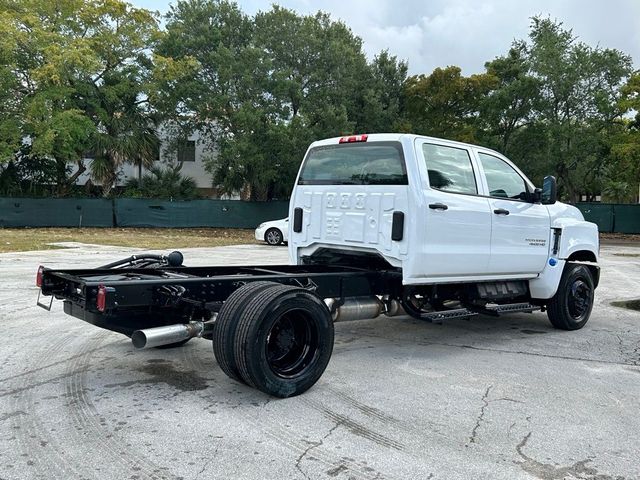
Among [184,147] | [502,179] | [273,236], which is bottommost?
[273,236]

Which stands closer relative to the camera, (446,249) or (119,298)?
(119,298)

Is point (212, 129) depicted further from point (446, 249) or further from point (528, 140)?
point (446, 249)

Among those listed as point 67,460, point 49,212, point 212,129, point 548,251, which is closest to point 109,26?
point 212,129

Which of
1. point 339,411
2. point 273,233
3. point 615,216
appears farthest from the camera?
point 615,216

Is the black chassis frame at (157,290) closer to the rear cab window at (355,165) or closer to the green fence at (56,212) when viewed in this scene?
the rear cab window at (355,165)

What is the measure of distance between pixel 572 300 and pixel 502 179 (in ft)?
6.71

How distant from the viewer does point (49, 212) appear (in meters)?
27.4

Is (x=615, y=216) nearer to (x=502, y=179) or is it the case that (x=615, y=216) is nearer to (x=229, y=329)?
(x=502, y=179)

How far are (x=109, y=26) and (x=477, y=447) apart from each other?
29.2 meters

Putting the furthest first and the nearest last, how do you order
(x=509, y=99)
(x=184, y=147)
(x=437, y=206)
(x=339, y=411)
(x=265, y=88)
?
(x=184, y=147) → (x=509, y=99) → (x=265, y=88) → (x=437, y=206) → (x=339, y=411)

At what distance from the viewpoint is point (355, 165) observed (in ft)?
21.1

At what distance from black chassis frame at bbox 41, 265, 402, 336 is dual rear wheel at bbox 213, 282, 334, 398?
38 cm

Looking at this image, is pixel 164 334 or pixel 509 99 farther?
pixel 509 99

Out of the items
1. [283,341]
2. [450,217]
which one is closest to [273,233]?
[450,217]
